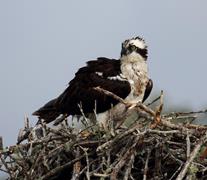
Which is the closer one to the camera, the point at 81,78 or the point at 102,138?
the point at 102,138

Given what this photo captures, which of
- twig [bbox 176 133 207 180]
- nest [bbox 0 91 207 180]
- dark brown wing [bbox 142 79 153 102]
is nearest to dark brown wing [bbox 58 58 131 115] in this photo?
dark brown wing [bbox 142 79 153 102]

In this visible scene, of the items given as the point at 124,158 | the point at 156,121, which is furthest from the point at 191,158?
the point at 124,158

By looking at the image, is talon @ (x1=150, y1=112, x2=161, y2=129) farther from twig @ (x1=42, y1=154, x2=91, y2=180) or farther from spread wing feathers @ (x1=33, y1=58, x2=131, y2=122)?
spread wing feathers @ (x1=33, y1=58, x2=131, y2=122)

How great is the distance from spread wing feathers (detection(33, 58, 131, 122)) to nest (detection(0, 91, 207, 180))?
61.0 inches

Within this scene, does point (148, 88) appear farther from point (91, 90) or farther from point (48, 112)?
point (48, 112)

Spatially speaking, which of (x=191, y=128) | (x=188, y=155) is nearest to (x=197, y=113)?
(x=191, y=128)

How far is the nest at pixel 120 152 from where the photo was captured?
7.31m

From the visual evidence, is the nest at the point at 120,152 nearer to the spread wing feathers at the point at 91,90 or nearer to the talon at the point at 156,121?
the talon at the point at 156,121

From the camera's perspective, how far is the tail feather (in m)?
Result: 9.94

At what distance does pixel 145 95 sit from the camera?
10.2 m

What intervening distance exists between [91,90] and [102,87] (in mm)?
144

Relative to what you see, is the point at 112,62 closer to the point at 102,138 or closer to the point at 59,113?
the point at 59,113

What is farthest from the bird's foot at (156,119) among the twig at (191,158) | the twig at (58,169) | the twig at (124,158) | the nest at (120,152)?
the twig at (58,169)

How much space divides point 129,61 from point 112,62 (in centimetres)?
23
